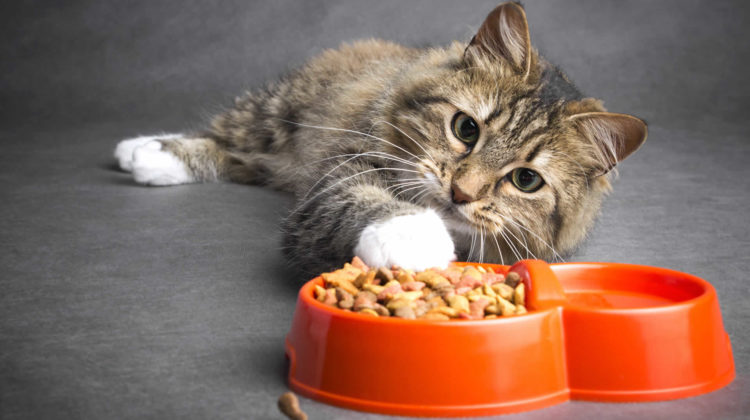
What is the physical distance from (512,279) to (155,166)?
2.02m

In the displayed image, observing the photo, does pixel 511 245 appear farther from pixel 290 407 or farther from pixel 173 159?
pixel 173 159

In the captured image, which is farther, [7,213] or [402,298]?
[7,213]

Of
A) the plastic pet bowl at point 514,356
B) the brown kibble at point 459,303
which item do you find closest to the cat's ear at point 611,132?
the plastic pet bowl at point 514,356

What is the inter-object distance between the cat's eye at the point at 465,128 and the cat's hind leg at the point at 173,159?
157 cm

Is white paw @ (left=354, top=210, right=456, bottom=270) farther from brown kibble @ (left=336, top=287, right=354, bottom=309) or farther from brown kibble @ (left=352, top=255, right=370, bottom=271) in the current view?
brown kibble @ (left=336, top=287, right=354, bottom=309)

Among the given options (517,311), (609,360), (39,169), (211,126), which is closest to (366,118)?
(517,311)

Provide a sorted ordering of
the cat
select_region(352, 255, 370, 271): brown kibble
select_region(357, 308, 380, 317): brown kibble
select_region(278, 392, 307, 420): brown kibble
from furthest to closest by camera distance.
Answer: the cat, select_region(352, 255, 370, 271): brown kibble, select_region(357, 308, 380, 317): brown kibble, select_region(278, 392, 307, 420): brown kibble

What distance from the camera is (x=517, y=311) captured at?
147 centimetres

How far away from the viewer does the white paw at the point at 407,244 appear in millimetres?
1682

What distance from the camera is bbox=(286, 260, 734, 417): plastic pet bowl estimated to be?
1.34 metres

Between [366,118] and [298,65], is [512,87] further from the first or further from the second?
[298,65]

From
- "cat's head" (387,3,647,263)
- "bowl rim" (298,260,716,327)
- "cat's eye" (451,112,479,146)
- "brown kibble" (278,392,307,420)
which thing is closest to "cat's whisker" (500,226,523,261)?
"cat's head" (387,3,647,263)

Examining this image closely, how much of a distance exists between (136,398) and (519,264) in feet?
2.73

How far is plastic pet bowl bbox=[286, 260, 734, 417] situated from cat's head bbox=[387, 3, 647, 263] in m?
0.47
